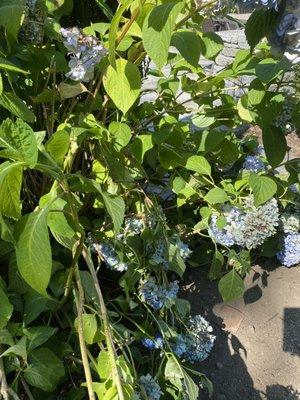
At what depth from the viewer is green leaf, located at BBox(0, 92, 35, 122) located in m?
0.88

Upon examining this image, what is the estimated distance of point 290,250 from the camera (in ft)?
5.83

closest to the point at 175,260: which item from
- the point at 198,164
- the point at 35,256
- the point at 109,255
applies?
the point at 109,255

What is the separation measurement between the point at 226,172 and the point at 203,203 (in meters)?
0.17

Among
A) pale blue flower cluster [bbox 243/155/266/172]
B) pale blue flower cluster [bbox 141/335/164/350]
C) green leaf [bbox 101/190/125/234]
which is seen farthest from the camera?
pale blue flower cluster [bbox 243/155/266/172]

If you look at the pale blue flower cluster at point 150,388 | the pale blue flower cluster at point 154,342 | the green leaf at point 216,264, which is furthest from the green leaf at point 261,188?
the pale blue flower cluster at point 150,388

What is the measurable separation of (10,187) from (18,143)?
0.23ft

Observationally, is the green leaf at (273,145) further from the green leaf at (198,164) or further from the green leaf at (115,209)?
the green leaf at (115,209)

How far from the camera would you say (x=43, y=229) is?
2.46 feet

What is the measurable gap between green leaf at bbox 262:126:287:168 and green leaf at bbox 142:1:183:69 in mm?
539

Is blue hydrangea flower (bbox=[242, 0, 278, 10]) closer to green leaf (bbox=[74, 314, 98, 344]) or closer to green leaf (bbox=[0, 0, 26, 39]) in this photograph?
green leaf (bbox=[0, 0, 26, 39])

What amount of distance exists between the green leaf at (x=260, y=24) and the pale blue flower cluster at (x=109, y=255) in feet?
2.18

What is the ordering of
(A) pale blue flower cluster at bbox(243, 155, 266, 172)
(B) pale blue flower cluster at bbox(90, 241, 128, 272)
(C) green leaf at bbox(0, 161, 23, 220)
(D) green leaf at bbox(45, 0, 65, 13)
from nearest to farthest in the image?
(C) green leaf at bbox(0, 161, 23, 220) → (D) green leaf at bbox(45, 0, 65, 13) → (B) pale blue flower cluster at bbox(90, 241, 128, 272) → (A) pale blue flower cluster at bbox(243, 155, 266, 172)

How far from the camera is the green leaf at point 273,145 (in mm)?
1283

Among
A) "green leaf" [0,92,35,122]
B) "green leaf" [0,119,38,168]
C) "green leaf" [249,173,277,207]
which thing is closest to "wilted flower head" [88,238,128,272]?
"green leaf" [249,173,277,207]
